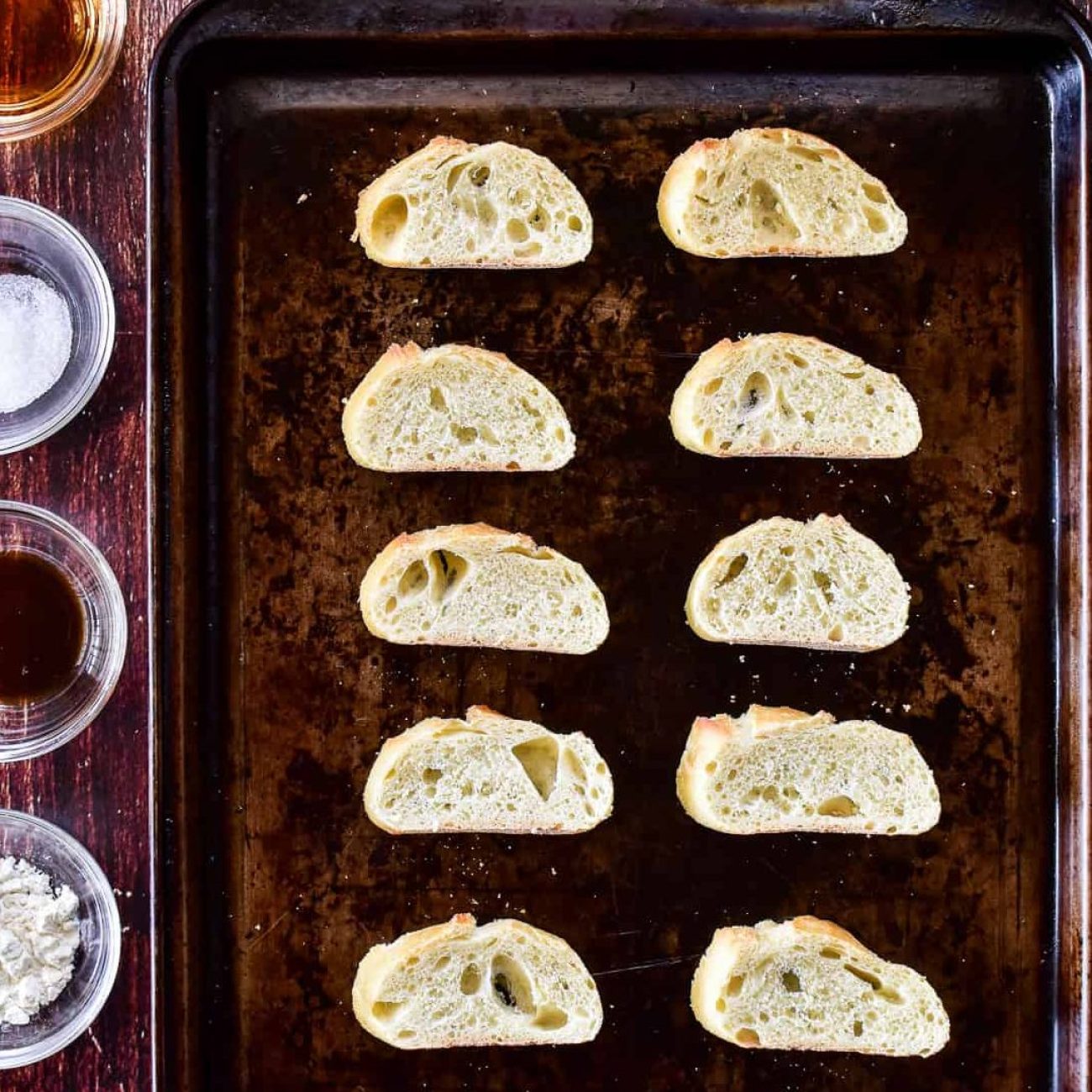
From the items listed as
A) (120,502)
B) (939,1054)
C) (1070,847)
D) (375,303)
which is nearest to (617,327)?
(375,303)

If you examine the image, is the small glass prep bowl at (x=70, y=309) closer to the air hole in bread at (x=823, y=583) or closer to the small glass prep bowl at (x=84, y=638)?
the small glass prep bowl at (x=84, y=638)

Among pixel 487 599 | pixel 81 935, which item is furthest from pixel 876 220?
pixel 81 935

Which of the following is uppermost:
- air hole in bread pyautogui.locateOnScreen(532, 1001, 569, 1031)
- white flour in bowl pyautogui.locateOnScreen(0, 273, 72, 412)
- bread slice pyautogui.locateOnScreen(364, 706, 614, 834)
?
white flour in bowl pyautogui.locateOnScreen(0, 273, 72, 412)

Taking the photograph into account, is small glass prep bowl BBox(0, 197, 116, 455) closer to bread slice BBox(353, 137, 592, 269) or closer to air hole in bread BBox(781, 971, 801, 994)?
bread slice BBox(353, 137, 592, 269)

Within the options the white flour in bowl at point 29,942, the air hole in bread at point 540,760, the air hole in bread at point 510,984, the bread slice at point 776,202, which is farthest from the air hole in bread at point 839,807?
the white flour in bowl at point 29,942

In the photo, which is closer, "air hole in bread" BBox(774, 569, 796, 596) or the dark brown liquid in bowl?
"air hole in bread" BBox(774, 569, 796, 596)

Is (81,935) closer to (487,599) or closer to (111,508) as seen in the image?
(111,508)

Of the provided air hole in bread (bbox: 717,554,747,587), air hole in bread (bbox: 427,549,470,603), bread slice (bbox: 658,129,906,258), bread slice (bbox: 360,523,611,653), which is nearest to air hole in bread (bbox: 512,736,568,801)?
bread slice (bbox: 360,523,611,653)
